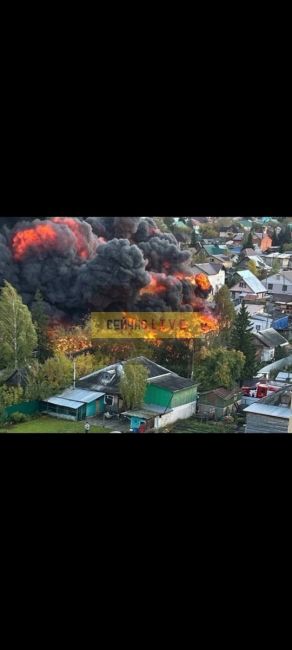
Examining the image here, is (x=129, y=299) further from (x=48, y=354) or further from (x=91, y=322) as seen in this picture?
(x=48, y=354)

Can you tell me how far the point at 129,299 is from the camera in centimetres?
535

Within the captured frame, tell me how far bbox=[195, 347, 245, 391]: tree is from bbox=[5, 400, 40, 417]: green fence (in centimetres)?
122

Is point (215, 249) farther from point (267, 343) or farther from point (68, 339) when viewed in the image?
point (68, 339)

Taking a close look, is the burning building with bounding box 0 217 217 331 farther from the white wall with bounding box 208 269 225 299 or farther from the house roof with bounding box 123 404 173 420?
the house roof with bounding box 123 404 173 420

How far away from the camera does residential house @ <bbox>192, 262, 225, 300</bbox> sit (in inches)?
213

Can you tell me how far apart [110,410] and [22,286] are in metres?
1.12

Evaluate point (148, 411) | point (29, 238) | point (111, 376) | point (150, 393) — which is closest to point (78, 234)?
point (29, 238)

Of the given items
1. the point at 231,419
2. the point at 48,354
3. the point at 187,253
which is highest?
the point at 187,253

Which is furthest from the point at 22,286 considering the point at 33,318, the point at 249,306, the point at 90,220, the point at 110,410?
the point at 249,306

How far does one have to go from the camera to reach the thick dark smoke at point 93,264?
5.23 m

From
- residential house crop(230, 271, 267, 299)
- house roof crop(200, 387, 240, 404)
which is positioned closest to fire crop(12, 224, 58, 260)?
residential house crop(230, 271, 267, 299)

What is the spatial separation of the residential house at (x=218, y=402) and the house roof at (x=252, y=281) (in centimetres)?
78

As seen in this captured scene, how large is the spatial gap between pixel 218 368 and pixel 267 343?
1.36 feet

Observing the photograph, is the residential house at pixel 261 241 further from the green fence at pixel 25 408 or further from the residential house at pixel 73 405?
the green fence at pixel 25 408
